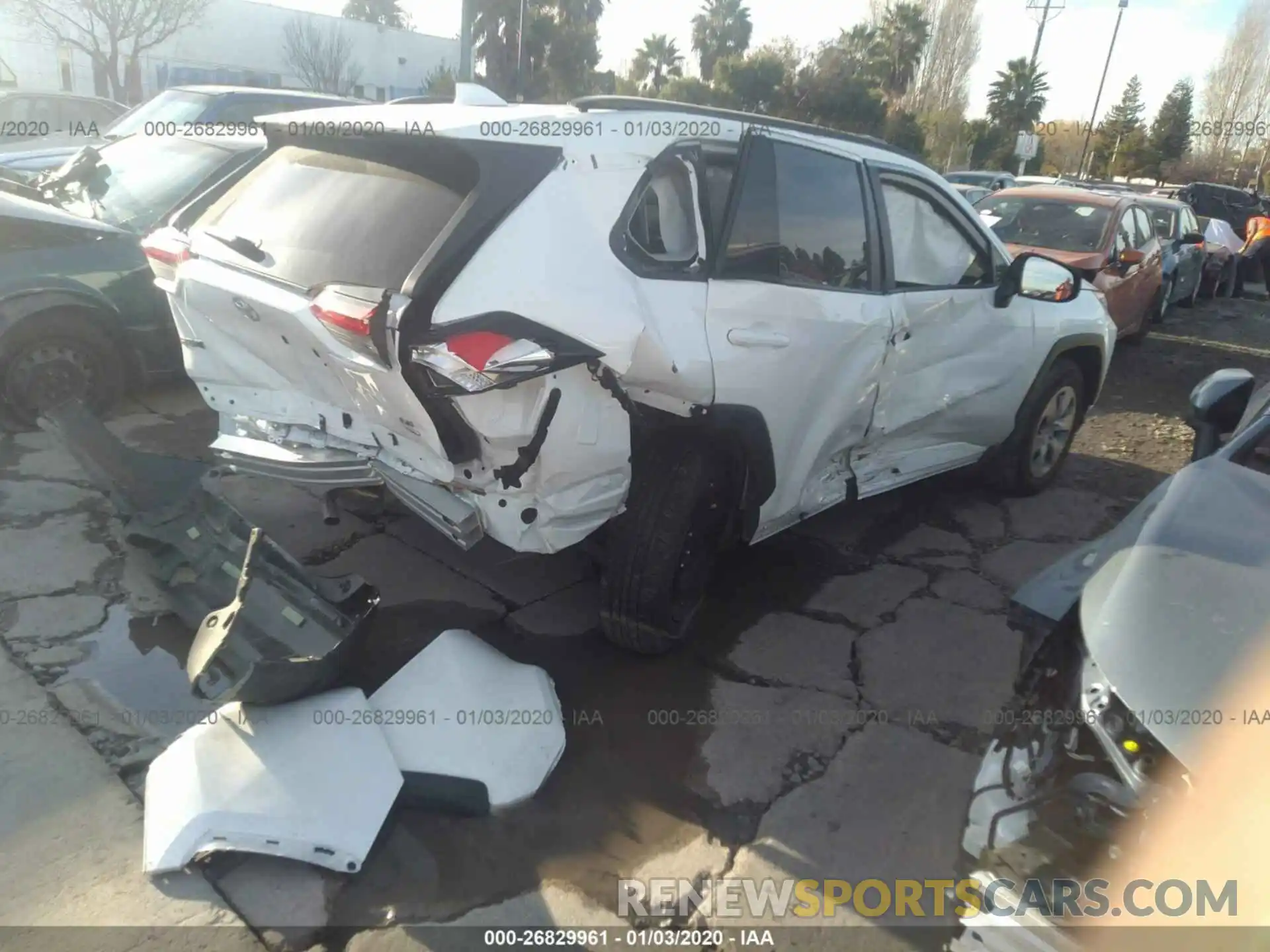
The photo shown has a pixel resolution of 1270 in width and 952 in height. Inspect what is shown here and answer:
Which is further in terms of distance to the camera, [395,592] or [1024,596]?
[395,592]

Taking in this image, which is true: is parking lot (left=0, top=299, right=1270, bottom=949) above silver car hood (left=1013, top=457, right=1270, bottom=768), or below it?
below

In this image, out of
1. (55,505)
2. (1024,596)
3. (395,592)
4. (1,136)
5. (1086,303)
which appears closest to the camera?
(1024,596)

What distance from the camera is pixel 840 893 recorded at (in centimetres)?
258

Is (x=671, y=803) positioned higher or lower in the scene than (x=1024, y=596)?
lower

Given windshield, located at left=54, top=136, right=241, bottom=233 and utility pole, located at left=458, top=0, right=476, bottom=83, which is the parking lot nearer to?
windshield, located at left=54, top=136, right=241, bottom=233

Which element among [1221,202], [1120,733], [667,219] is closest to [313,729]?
[667,219]

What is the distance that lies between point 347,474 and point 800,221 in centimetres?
193

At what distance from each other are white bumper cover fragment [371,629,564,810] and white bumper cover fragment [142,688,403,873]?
135mm

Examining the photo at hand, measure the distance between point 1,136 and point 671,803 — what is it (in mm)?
14117

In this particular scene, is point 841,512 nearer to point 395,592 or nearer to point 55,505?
point 395,592

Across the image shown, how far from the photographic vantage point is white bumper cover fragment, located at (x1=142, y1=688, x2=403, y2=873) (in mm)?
2447

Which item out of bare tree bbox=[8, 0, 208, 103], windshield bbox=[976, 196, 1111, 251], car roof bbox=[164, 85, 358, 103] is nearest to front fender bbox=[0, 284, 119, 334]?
car roof bbox=[164, 85, 358, 103]

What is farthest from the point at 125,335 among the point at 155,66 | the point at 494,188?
the point at 155,66

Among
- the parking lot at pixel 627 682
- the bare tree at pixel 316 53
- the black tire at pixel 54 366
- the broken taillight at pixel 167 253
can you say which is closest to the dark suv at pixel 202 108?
the black tire at pixel 54 366
